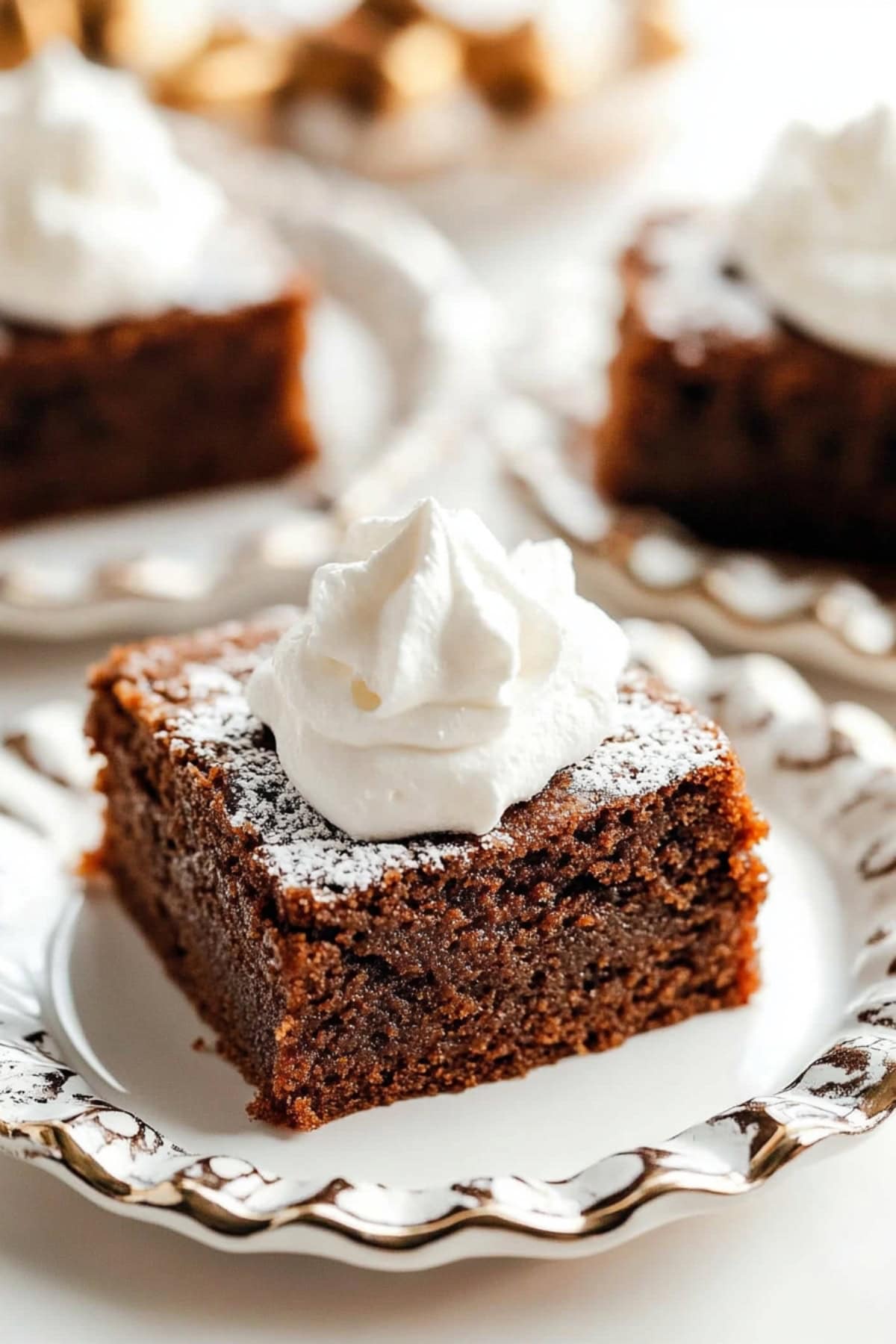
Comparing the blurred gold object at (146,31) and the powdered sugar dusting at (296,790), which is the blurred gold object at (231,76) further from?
the powdered sugar dusting at (296,790)

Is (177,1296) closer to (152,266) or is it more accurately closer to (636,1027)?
(636,1027)

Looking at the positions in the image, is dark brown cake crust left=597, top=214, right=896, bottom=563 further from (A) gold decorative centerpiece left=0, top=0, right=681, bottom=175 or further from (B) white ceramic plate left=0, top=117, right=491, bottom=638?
(A) gold decorative centerpiece left=0, top=0, right=681, bottom=175

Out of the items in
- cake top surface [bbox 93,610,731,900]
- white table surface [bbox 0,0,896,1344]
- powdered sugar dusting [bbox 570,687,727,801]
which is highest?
powdered sugar dusting [bbox 570,687,727,801]

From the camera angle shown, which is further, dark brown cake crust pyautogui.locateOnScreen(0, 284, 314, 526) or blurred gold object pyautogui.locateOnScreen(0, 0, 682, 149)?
blurred gold object pyautogui.locateOnScreen(0, 0, 682, 149)

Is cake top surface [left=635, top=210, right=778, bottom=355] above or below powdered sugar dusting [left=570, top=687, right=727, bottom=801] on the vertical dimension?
above

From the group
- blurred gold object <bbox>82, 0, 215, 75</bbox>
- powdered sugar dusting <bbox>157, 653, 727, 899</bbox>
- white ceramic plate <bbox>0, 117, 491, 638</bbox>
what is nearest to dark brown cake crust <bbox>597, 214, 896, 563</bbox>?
white ceramic plate <bbox>0, 117, 491, 638</bbox>

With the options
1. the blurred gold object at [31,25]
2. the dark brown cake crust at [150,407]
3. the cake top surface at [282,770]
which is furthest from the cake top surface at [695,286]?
the blurred gold object at [31,25]
